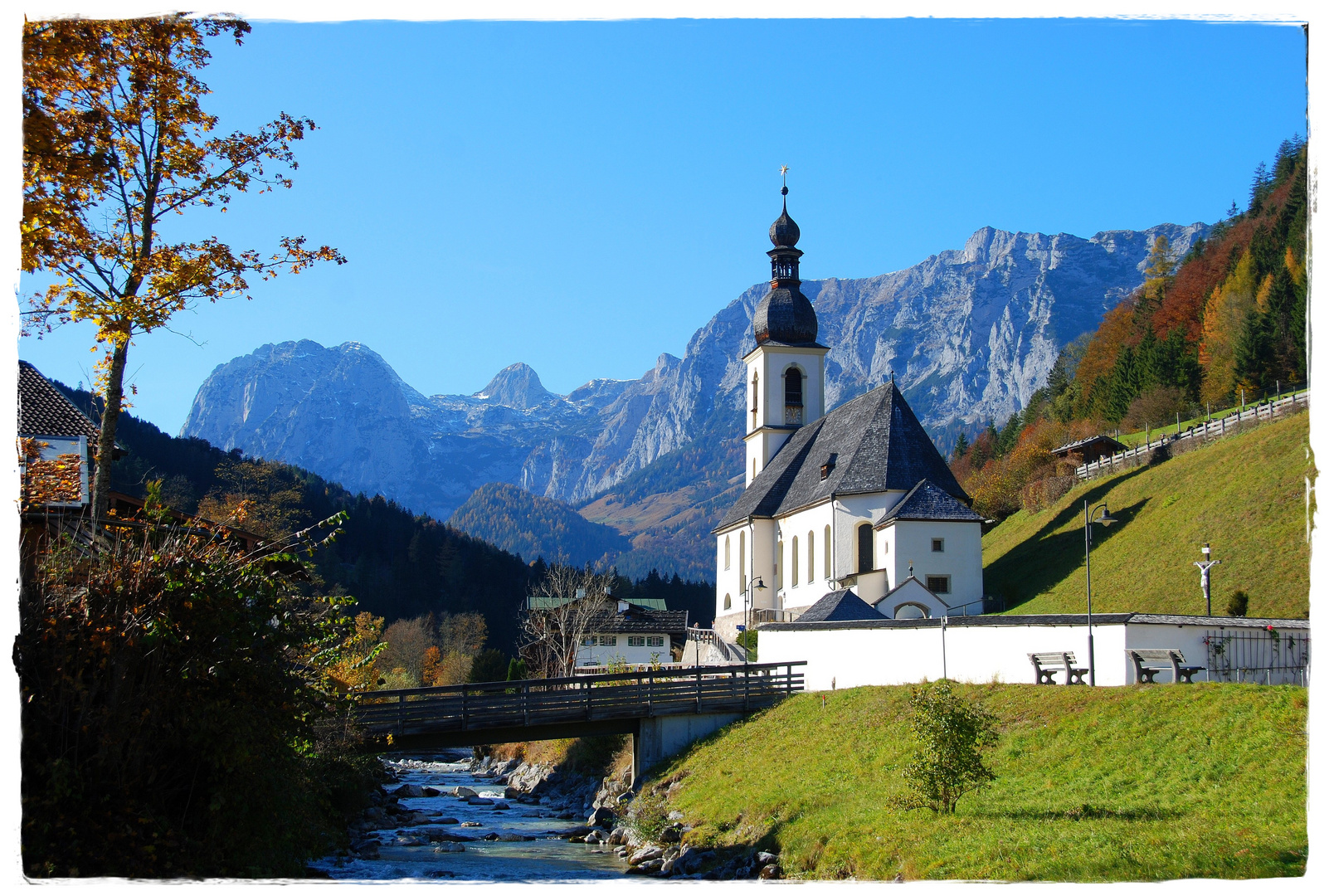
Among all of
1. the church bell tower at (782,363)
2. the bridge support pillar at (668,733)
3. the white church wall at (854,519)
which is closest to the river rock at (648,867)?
the bridge support pillar at (668,733)

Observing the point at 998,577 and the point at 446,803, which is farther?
the point at 998,577

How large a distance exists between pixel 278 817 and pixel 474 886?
5.60m

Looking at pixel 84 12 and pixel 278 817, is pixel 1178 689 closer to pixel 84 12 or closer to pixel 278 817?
pixel 278 817

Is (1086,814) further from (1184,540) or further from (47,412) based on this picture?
(1184,540)

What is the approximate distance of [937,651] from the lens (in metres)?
26.0

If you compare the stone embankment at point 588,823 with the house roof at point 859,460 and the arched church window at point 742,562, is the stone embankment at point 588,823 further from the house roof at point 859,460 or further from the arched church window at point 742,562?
the house roof at point 859,460

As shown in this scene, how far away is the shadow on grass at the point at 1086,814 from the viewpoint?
13.9m

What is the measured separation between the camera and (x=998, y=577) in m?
52.3

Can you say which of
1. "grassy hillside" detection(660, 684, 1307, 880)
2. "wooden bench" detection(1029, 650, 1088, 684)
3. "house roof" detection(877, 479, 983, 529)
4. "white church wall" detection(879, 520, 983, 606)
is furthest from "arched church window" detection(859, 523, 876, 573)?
"wooden bench" detection(1029, 650, 1088, 684)

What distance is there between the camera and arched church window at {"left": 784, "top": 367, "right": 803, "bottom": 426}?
66312 mm

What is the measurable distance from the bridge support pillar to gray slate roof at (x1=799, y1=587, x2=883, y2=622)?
533 cm

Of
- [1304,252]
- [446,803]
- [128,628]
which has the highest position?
[1304,252]

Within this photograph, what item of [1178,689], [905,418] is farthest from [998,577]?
[1178,689]

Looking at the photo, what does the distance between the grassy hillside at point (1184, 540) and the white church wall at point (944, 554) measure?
2.67 m
